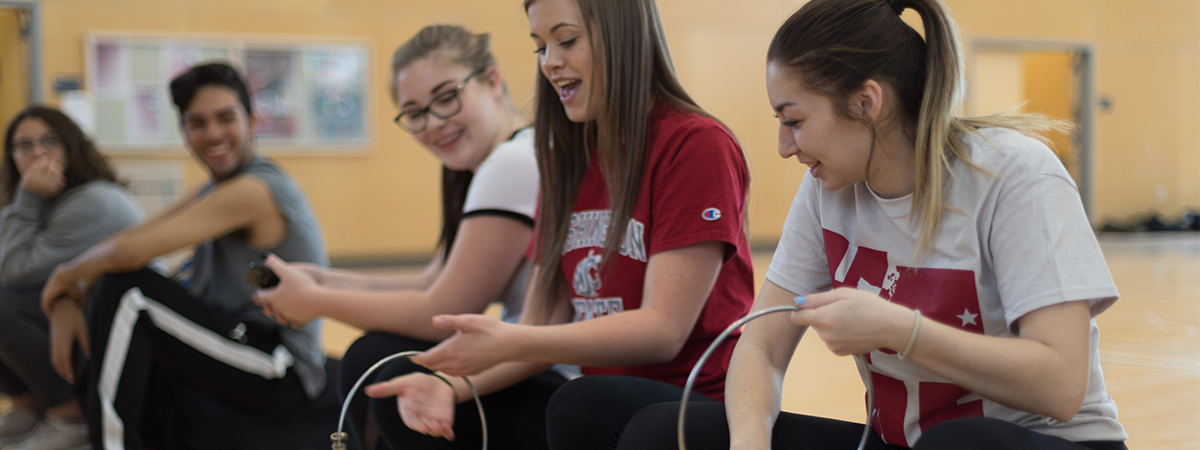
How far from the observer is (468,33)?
2.02 meters

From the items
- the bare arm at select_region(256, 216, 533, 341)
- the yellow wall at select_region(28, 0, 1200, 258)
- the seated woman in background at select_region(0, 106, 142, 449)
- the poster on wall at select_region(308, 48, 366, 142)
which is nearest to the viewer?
the bare arm at select_region(256, 216, 533, 341)

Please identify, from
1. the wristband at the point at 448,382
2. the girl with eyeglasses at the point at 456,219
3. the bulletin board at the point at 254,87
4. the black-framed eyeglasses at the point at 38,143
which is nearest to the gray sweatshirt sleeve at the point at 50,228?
the black-framed eyeglasses at the point at 38,143

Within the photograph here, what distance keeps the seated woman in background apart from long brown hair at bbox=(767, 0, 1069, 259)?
245 centimetres

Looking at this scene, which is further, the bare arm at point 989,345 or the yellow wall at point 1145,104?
the yellow wall at point 1145,104

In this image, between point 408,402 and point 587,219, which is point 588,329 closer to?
point 587,219

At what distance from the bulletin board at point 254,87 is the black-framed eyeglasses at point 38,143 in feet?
12.5

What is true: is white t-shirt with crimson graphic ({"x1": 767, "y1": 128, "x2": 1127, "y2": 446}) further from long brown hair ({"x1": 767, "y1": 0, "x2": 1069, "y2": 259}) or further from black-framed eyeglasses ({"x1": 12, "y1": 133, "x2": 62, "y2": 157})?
black-framed eyeglasses ({"x1": 12, "y1": 133, "x2": 62, "y2": 157})

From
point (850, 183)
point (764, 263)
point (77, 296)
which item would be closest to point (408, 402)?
point (850, 183)

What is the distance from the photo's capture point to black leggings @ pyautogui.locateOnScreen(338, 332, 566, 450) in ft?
5.07

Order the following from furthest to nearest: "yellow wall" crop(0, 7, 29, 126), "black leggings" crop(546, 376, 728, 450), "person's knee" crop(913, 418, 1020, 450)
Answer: "yellow wall" crop(0, 7, 29, 126)
"black leggings" crop(546, 376, 728, 450)
"person's knee" crop(913, 418, 1020, 450)

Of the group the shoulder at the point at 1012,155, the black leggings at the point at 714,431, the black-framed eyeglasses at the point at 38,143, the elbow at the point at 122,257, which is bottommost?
the black leggings at the point at 714,431

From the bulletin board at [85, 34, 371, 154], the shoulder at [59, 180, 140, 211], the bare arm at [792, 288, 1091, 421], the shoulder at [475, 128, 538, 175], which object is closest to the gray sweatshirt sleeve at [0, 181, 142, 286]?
the shoulder at [59, 180, 140, 211]

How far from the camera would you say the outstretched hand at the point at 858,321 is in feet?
2.82

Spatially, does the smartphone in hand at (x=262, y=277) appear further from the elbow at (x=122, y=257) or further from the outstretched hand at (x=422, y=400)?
the outstretched hand at (x=422, y=400)
